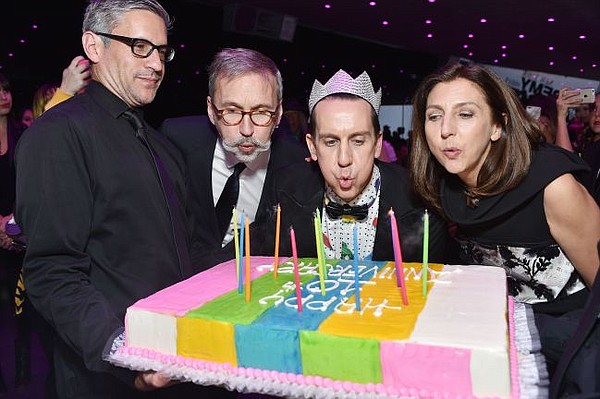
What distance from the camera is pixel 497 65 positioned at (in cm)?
1705

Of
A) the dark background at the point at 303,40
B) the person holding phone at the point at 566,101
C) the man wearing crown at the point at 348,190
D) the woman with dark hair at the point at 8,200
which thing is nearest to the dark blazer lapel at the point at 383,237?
the man wearing crown at the point at 348,190

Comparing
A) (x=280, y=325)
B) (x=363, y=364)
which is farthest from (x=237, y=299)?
(x=363, y=364)

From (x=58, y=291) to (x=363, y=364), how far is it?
0.99 metres

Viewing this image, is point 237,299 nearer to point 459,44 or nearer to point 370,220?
point 370,220

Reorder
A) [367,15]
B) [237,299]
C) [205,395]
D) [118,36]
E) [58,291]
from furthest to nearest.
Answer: [367,15]
[205,395]
[118,36]
[58,291]
[237,299]

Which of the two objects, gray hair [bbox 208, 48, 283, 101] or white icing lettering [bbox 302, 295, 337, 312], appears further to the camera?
gray hair [bbox 208, 48, 283, 101]

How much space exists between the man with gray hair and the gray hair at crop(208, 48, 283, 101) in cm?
36

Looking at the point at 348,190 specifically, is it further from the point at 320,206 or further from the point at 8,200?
the point at 8,200

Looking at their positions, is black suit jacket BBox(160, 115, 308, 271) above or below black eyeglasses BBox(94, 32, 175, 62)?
below

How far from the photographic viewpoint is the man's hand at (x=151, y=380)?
1.45 m

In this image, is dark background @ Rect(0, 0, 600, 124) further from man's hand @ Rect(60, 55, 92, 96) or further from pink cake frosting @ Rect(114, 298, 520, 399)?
pink cake frosting @ Rect(114, 298, 520, 399)

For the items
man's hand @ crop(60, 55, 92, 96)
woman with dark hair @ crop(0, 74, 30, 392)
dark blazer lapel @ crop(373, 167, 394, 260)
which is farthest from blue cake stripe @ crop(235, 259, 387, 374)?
woman with dark hair @ crop(0, 74, 30, 392)

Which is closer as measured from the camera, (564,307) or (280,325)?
(280,325)

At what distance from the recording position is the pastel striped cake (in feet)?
3.82
